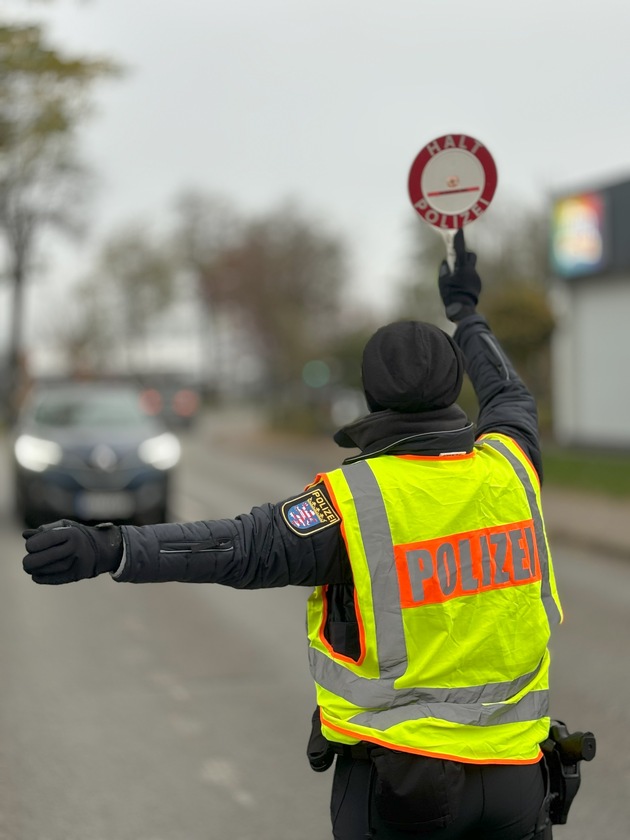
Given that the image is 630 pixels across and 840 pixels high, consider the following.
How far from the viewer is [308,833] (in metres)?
4.34

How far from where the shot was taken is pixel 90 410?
14172 millimetres

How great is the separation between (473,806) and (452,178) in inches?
69.5

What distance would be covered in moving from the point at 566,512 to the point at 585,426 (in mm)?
10734

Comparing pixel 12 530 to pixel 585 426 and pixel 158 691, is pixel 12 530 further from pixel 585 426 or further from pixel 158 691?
pixel 585 426

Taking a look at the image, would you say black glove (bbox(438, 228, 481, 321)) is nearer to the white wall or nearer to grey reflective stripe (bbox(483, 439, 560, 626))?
grey reflective stripe (bbox(483, 439, 560, 626))

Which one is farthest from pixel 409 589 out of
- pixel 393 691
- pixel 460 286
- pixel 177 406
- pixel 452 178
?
pixel 177 406

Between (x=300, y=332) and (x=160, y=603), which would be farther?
(x=300, y=332)

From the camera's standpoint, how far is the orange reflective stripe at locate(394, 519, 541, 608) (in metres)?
2.34

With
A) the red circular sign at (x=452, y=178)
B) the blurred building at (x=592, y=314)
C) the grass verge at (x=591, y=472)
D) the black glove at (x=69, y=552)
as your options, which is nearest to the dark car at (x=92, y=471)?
the grass verge at (x=591, y=472)

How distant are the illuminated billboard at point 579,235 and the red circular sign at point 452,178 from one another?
826 inches

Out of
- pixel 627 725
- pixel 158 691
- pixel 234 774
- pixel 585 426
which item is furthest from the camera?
pixel 585 426

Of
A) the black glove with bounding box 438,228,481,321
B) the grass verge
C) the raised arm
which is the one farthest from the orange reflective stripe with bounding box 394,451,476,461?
the grass verge

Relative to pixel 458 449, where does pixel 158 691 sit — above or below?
below

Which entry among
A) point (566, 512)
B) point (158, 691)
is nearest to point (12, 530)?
point (566, 512)
